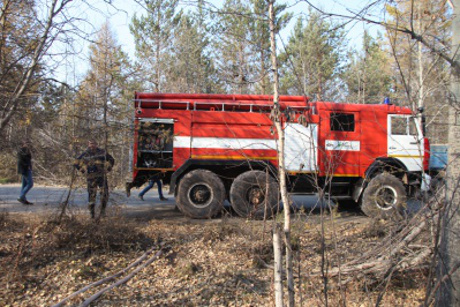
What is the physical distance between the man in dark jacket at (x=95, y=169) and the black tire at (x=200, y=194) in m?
2.28

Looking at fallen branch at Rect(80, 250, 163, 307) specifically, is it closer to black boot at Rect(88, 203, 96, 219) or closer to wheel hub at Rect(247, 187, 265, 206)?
black boot at Rect(88, 203, 96, 219)

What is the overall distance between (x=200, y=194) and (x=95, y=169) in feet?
9.09

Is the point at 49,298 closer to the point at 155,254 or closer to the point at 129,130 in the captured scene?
the point at 155,254

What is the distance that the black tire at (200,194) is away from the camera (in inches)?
319

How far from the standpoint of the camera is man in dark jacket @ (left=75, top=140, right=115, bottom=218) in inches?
225

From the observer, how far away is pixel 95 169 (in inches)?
235

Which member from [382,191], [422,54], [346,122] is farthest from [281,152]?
[346,122]

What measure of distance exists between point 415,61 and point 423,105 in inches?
21.8

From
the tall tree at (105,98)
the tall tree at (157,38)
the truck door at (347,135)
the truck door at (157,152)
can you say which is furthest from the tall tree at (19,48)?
the tall tree at (157,38)

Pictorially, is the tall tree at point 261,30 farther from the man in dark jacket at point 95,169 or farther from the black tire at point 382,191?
the black tire at point 382,191

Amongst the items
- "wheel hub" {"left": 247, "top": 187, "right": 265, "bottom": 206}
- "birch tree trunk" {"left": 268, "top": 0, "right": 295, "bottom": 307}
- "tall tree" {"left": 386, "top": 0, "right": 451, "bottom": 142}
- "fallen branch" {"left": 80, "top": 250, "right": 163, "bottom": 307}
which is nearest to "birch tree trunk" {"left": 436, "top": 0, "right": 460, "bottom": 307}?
"tall tree" {"left": 386, "top": 0, "right": 451, "bottom": 142}

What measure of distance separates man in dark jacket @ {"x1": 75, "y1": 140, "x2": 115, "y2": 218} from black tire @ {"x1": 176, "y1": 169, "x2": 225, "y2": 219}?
7.48ft

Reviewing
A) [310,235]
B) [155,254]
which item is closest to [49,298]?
[155,254]

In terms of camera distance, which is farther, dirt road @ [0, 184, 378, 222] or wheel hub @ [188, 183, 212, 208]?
wheel hub @ [188, 183, 212, 208]
